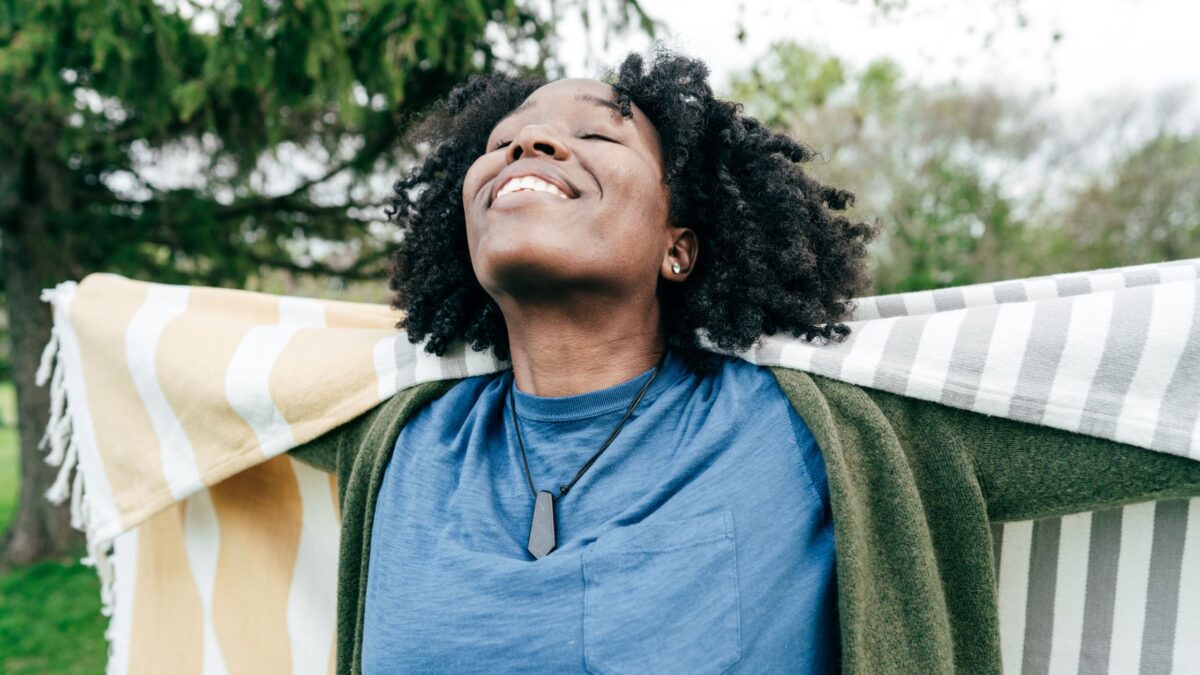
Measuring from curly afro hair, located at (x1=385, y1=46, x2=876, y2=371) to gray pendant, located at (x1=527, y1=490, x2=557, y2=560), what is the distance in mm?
492

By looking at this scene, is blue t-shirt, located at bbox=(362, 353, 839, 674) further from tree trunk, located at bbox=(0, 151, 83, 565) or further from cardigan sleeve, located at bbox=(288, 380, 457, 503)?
tree trunk, located at bbox=(0, 151, 83, 565)

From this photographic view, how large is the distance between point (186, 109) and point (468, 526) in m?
3.19

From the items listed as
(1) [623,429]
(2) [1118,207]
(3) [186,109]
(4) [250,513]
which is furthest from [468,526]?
Answer: (2) [1118,207]

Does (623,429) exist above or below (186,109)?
below

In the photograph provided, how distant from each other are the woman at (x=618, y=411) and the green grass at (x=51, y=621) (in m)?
4.43

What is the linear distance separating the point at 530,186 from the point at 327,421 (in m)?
0.91

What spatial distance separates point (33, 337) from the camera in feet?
21.2

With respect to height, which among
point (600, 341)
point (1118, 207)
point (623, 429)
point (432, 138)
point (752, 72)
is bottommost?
point (623, 429)

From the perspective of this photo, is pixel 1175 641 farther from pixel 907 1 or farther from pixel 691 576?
pixel 907 1

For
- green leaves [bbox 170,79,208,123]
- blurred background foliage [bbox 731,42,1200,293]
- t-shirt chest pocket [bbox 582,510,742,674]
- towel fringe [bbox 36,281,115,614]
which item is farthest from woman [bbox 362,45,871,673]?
blurred background foliage [bbox 731,42,1200,293]

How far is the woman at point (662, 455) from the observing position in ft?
4.97

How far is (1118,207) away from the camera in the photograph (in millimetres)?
18062

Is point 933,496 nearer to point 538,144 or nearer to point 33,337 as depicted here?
point 538,144

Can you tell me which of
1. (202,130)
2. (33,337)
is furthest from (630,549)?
(33,337)
